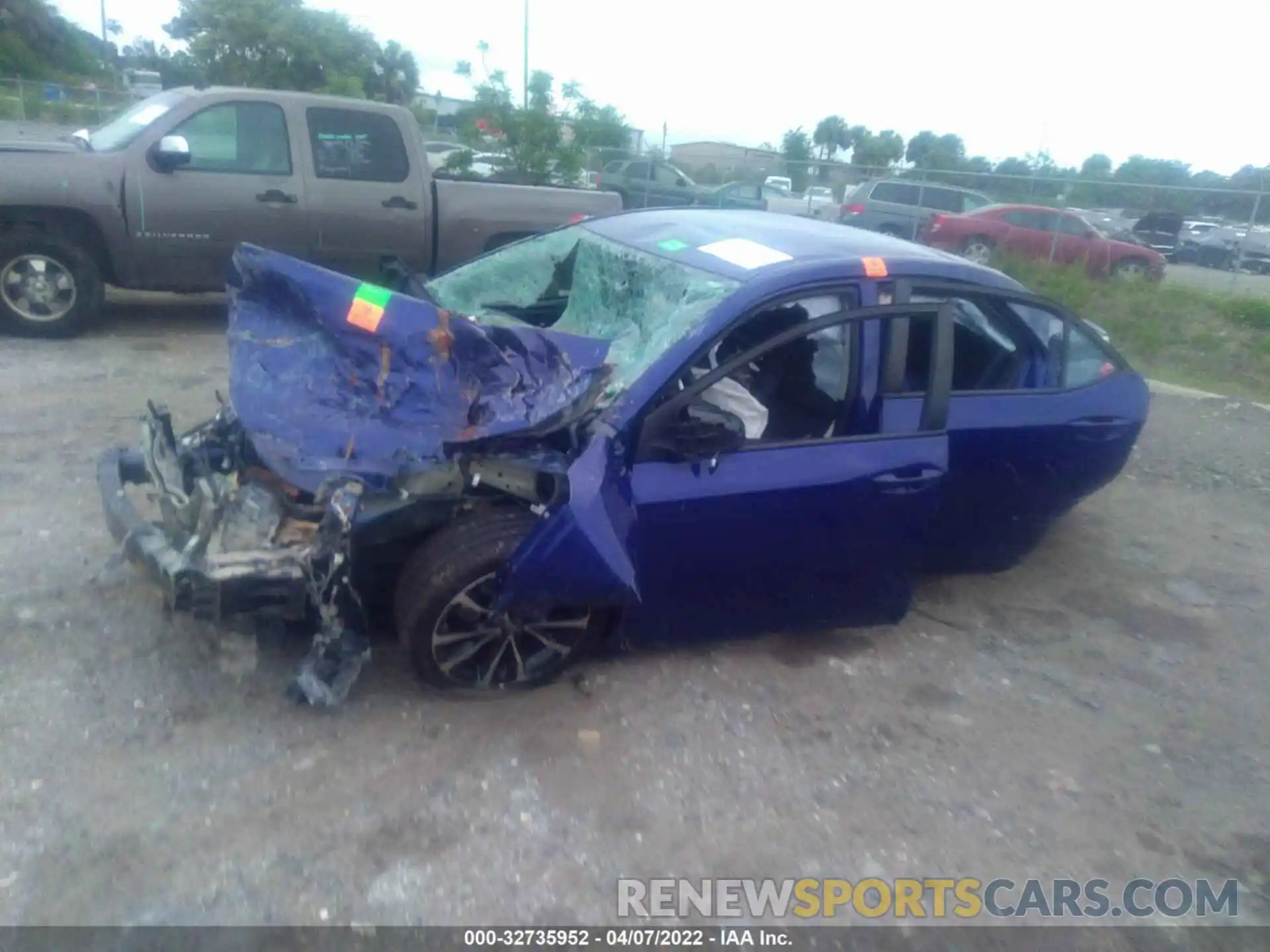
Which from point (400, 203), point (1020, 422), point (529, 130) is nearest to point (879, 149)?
point (529, 130)

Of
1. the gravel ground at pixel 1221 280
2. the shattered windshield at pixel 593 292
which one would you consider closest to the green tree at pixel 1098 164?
the gravel ground at pixel 1221 280

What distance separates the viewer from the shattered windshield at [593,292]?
13.0 ft

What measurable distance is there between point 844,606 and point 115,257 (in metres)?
6.49

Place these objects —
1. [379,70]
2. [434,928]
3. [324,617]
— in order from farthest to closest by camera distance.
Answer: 1. [379,70]
2. [324,617]
3. [434,928]

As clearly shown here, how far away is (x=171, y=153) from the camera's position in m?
7.70

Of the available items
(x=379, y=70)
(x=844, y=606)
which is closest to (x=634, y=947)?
(x=844, y=606)

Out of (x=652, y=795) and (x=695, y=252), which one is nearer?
(x=652, y=795)

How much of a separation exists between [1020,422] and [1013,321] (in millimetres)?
497

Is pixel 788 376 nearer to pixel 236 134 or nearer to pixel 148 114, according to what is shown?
pixel 236 134

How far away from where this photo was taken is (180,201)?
8055 mm

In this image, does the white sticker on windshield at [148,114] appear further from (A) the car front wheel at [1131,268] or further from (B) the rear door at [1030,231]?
(B) the rear door at [1030,231]

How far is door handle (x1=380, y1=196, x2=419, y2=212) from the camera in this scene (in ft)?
28.6

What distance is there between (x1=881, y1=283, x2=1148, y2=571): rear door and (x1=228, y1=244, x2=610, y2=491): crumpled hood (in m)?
1.57

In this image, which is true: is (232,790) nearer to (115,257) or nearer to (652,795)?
(652,795)
